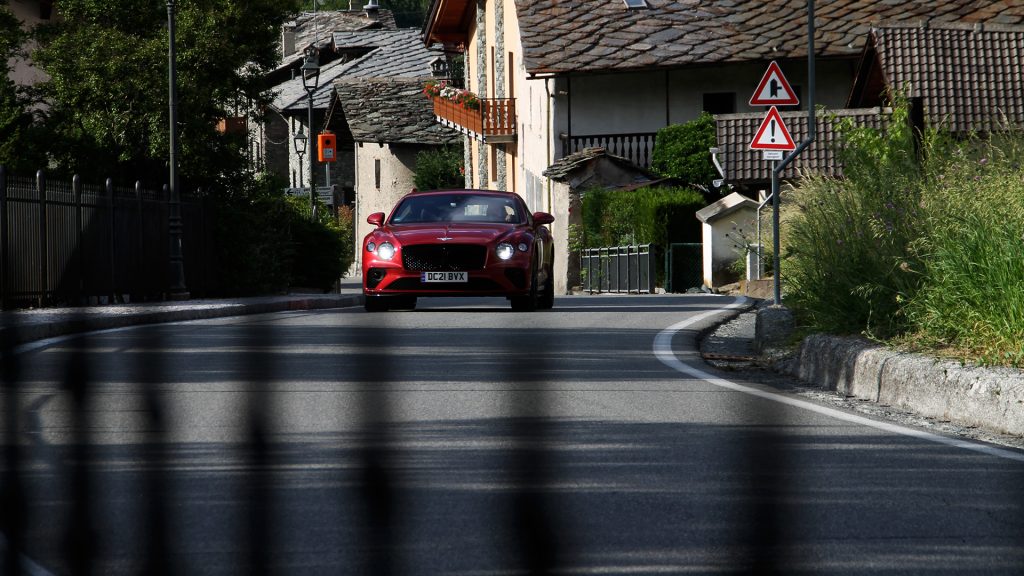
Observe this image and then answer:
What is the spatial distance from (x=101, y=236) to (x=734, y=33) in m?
21.6

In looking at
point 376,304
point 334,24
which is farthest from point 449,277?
point 334,24

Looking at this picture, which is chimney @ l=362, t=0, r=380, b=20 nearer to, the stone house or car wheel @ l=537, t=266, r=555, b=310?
the stone house

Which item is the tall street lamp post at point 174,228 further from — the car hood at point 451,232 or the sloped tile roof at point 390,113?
the sloped tile roof at point 390,113

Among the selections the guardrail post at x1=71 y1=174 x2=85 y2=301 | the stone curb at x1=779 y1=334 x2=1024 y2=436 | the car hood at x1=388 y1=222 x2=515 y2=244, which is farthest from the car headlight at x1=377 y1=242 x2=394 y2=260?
the stone curb at x1=779 y1=334 x2=1024 y2=436

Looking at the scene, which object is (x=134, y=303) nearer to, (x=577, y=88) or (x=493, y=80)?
(x=577, y=88)

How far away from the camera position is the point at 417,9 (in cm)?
10588

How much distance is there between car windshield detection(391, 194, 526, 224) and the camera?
748 inches

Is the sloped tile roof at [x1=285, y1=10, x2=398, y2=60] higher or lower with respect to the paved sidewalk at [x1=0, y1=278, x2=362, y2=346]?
higher

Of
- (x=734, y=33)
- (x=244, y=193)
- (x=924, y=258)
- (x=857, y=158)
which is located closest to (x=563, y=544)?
(x=924, y=258)

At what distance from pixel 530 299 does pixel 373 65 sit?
56569mm

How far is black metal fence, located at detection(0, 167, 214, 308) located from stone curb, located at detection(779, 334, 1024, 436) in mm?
9859

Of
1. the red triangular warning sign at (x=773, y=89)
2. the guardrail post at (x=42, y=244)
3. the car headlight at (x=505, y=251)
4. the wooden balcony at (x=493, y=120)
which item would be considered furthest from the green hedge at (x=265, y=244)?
the wooden balcony at (x=493, y=120)

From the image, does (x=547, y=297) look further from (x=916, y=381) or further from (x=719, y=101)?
(x=719, y=101)

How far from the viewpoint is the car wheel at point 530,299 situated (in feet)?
59.7
